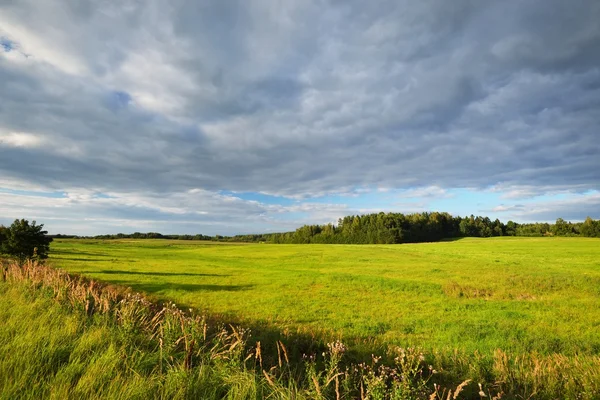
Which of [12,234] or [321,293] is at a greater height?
[12,234]

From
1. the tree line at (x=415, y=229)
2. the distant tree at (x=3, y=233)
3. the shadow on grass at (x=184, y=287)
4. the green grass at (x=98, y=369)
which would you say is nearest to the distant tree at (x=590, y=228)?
the tree line at (x=415, y=229)

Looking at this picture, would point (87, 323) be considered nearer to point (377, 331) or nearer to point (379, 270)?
point (377, 331)

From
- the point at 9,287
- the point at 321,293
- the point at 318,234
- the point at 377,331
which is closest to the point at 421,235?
the point at 318,234

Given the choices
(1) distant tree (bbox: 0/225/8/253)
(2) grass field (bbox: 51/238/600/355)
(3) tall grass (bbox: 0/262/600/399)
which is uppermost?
(1) distant tree (bbox: 0/225/8/253)

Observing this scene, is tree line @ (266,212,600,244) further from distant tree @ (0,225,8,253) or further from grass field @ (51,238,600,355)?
distant tree @ (0,225,8,253)

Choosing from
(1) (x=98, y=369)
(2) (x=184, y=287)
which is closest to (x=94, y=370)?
(1) (x=98, y=369)

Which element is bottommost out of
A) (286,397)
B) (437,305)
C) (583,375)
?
(437,305)

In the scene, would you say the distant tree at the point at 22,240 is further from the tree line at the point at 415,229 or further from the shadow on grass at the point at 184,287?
the tree line at the point at 415,229

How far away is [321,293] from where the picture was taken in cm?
2616

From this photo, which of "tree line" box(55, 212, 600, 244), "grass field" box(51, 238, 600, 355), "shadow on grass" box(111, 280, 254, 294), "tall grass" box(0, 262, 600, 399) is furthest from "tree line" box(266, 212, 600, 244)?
"tall grass" box(0, 262, 600, 399)

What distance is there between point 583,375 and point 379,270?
108 ft

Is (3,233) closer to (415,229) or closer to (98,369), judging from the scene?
(98,369)

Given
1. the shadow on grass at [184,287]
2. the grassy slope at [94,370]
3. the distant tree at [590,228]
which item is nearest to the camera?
the grassy slope at [94,370]

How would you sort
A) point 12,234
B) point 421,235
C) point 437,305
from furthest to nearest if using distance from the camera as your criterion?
point 421,235
point 12,234
point 437,305
